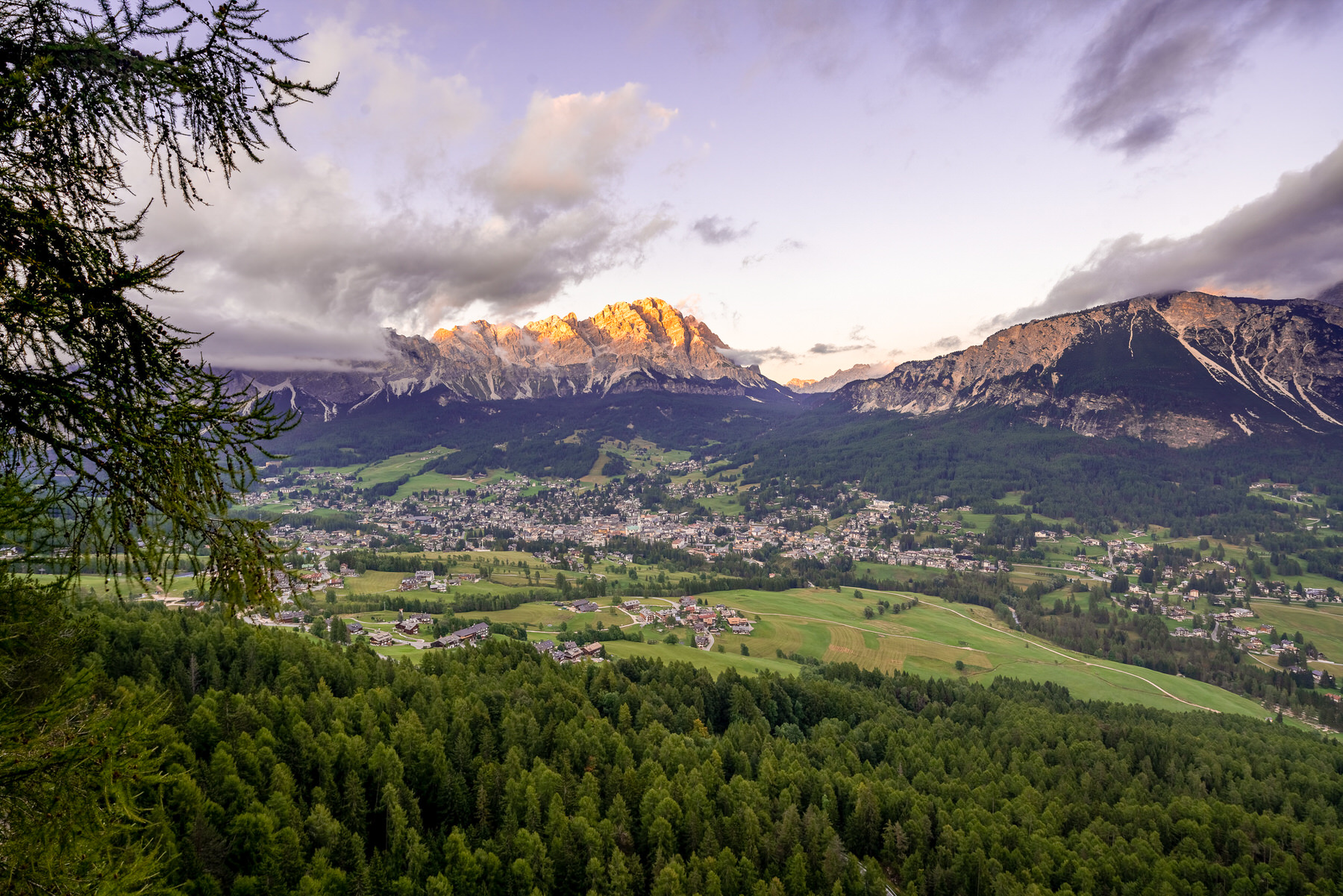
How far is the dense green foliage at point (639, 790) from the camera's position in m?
23.7

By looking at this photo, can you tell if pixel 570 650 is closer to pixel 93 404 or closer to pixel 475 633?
pixel 475 633

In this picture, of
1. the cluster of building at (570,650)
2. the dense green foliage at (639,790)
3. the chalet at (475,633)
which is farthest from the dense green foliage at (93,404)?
the chalet at (475,633)

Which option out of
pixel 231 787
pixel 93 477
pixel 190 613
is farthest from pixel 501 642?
pixel 93 477

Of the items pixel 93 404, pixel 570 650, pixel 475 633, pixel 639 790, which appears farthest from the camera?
pixel 475 633

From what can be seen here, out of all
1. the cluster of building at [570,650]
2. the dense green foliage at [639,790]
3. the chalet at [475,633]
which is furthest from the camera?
the chalet at [475,633]

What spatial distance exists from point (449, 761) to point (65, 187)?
33.7 meters

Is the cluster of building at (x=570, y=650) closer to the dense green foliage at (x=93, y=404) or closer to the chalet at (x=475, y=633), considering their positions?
the chalet at (x=475, y=633)

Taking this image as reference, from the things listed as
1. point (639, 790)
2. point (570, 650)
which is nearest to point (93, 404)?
point (639, 790)

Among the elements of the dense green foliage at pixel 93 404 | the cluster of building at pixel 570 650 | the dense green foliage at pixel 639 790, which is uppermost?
the dense green foliage at pixel 93 404

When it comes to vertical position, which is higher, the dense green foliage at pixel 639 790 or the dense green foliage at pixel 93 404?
the dense green foliage at pixel 93 404

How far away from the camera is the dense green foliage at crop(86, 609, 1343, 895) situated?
2373cm

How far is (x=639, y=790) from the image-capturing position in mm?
31875

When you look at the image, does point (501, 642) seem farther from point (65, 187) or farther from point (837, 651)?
point (65, 187)

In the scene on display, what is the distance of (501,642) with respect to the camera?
5584 cm
